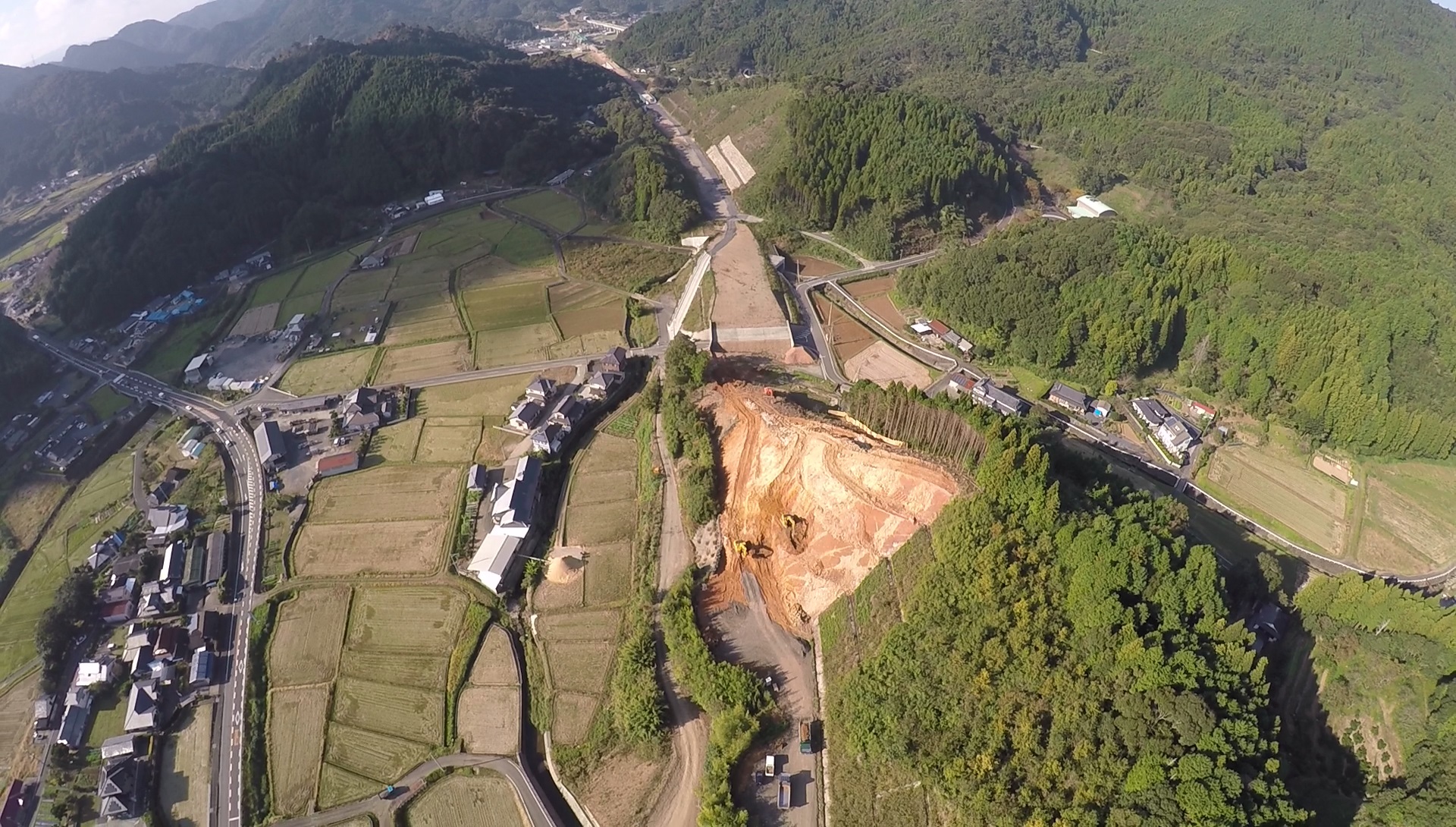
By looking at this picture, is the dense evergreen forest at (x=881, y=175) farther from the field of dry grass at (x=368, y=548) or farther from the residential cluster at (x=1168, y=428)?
the field of dry grass at (x=368, y=548)

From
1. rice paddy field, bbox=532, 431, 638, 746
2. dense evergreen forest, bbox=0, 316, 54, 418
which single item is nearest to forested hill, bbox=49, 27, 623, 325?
dense evergreen forest, bbox=0, 316, 54, 418

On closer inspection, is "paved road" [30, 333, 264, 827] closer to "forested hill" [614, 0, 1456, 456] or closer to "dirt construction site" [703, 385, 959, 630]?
"dirt construction site" [703, 385, 959, 630]

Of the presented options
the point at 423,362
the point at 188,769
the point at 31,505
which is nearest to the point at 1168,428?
the point at 423,362

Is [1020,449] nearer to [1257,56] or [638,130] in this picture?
[638,130]

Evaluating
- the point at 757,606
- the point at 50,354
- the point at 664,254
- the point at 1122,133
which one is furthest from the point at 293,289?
the point at 1122,133

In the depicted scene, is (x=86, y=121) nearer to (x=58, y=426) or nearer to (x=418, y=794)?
(x=58, y=426)

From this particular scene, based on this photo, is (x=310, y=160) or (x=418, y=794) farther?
(x=310, y=160)
